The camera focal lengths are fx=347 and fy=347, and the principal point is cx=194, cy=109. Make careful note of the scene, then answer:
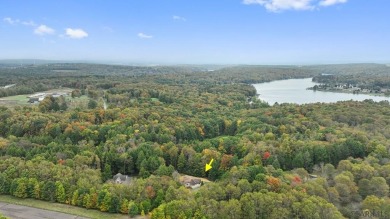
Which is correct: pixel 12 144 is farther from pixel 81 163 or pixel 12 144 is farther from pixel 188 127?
pixel 188 127

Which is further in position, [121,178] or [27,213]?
[121,178]

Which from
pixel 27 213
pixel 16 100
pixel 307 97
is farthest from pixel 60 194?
pixel 307 97

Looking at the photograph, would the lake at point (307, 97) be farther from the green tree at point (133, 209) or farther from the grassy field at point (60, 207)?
the grassy field at point (60, 207)

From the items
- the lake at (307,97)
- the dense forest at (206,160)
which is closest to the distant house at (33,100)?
the dense forest at (206,160)

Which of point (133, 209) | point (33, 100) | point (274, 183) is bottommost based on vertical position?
point (133, 209)

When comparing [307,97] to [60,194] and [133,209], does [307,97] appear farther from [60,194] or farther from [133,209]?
[60,194]

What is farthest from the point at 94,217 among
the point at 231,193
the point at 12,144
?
the point at 12,144

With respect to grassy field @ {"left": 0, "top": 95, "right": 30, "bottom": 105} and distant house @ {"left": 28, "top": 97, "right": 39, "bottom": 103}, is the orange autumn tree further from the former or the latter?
distant house @ {"left": 28, "top": 97, "right": 39, "bottom": 103}
